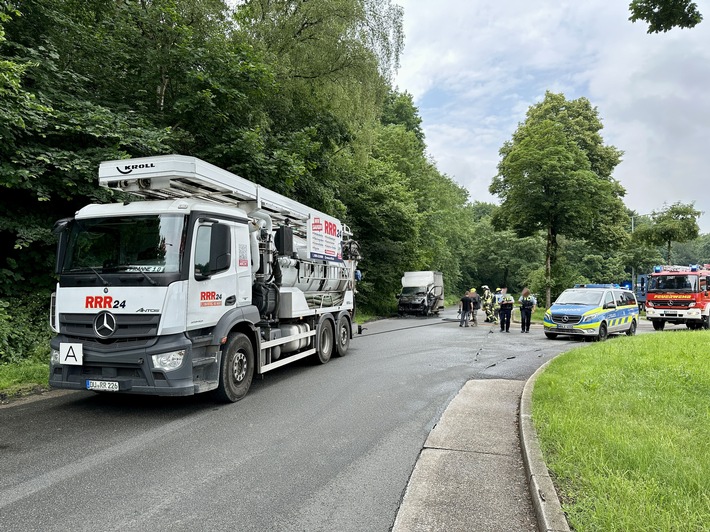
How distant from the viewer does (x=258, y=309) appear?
8000 millimetres

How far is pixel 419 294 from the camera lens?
95.0 feet

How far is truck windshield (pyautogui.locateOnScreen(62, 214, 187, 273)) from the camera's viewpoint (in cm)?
618

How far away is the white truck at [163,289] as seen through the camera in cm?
593

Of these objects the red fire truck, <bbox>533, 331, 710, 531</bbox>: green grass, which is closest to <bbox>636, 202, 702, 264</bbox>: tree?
the red fire truck

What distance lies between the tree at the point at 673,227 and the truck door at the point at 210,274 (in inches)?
1299

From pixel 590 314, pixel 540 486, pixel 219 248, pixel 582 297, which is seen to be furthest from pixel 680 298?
pixel 219 248

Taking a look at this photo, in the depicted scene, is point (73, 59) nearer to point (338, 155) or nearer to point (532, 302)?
point (338, 155)

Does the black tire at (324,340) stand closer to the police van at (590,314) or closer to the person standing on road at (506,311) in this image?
the police van at (590,314)

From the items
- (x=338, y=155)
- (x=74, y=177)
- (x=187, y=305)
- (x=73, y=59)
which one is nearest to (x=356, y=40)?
(x=338, y=155)

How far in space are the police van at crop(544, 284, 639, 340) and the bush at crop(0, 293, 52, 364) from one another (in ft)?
47.9

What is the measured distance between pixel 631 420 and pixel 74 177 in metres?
9.78

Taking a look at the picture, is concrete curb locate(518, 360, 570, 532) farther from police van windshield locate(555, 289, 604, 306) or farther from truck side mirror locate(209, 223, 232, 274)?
police van windshield locate(555, 289, 604, 306)

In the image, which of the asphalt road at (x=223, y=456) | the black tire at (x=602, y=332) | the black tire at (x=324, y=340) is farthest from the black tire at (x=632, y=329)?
the black tire at (x=324, y=340)

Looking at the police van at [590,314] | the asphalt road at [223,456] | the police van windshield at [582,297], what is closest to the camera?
the asphalt road at [223,456]
